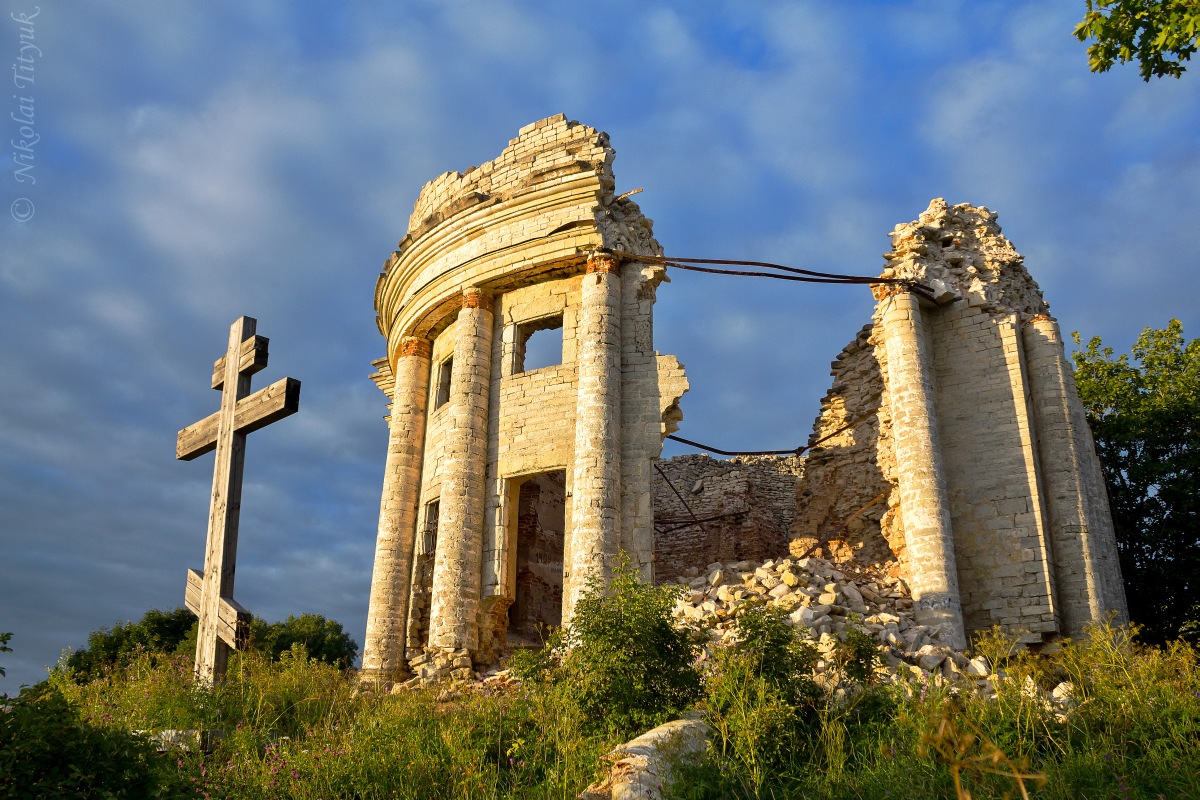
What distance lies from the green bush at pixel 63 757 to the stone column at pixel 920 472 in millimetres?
10019

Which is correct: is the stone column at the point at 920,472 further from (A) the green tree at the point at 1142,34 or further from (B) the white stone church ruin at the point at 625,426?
(A) the green tree at the point at 1142,34

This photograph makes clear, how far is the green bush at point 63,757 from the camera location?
4867 millimetres

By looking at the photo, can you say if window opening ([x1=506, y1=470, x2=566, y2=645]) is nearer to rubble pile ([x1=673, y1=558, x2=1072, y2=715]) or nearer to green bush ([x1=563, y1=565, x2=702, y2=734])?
rubble pile ([x1=673, y1=558, x2=1072, y2=715])

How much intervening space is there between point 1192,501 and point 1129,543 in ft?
4.30

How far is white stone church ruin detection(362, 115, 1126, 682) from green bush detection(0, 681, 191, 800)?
7490 millimetres

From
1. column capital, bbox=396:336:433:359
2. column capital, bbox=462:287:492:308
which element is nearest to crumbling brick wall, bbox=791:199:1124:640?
column capital, bbox=462:287:492:308

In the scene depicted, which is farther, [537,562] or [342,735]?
[537,562]

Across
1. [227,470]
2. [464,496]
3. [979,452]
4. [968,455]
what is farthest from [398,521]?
[979,452]

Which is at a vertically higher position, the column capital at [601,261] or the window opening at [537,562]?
the column capital at [601,261]

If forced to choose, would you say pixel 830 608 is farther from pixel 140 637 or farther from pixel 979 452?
pixel 140 637

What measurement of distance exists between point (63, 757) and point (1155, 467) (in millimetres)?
17870

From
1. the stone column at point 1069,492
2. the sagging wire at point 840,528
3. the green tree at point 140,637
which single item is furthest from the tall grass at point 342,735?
the green tree at point 140,637

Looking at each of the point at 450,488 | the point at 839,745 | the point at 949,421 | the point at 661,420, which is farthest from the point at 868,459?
the point at 839,745

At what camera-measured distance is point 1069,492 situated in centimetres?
1363
